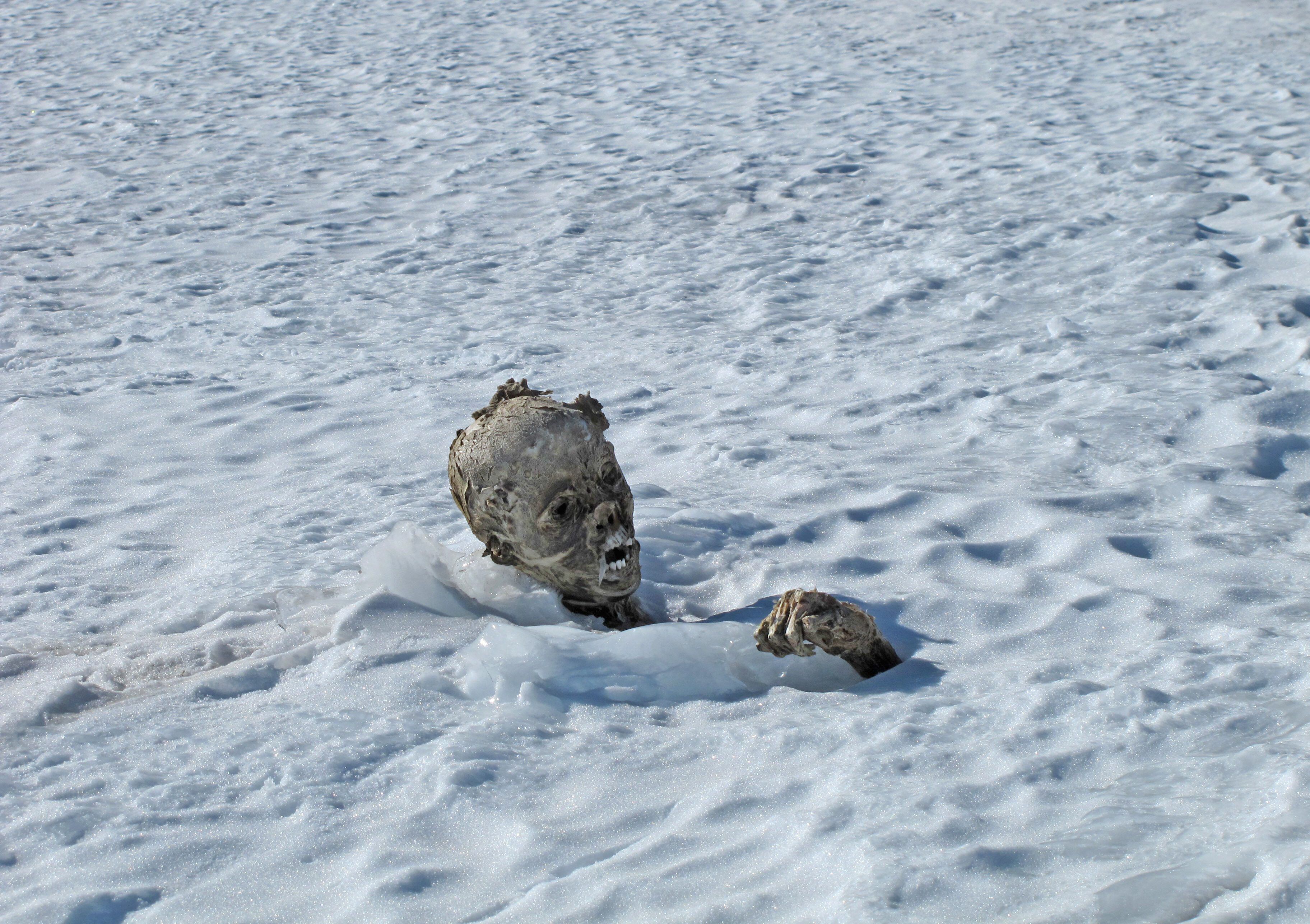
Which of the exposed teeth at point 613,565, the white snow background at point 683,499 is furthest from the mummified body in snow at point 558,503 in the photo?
the white snow background at point 683,499

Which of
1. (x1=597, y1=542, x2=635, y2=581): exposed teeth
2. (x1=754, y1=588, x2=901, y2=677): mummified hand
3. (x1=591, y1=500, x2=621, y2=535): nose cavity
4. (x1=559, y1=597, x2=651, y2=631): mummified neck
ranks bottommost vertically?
(x1=559, y1=597, x2=651, y2=631): mummified neck

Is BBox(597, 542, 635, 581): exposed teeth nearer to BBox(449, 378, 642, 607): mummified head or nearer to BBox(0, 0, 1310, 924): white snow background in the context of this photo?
BBox(449, 378, 642, 607): mummified head

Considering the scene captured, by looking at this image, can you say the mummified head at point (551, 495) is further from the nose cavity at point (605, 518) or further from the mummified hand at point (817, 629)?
the mummified hand at point (817, 629)

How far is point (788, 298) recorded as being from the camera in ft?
18.7

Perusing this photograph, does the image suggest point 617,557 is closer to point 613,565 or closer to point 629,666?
point 613,565

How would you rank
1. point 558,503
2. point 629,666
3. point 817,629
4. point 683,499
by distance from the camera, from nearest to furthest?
1. point 817,629
2. point 629,666
3. point 558,503
4. point 683,499

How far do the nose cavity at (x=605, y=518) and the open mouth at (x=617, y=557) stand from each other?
0.02m

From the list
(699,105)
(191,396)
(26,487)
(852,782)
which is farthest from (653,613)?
(699,105)

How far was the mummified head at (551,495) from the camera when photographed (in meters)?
2.74

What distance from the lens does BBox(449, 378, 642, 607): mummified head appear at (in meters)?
2.74

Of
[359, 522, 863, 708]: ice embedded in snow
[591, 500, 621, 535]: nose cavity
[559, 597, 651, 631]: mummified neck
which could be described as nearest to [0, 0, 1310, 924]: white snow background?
[359, 522, 863, 708]: ice embedded in snow

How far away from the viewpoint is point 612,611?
2902 millimetres

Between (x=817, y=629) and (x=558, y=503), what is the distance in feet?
2.23

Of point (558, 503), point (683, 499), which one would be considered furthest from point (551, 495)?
point (683, 499)
